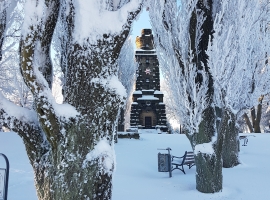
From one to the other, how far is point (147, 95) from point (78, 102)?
29192 millimetres

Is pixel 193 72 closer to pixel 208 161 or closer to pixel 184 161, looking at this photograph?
pixel 208 161

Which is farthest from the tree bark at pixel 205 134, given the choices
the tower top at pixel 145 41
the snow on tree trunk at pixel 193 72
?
the tower top at pixel 145 41

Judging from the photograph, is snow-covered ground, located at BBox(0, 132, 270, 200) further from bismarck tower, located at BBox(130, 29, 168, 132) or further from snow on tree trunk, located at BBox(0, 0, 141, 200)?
bismarck tower, located at BBox(130, 29, 168, 132)

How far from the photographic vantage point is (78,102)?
103 inches

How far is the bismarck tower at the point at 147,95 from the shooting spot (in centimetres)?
3097

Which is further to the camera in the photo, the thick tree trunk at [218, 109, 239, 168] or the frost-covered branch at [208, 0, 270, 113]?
the thick tree trunk at [218, 109, 239, 168]

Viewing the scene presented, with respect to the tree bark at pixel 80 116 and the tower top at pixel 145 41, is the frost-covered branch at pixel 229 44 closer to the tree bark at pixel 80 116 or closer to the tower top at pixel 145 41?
the tree bark at pixel 80 116

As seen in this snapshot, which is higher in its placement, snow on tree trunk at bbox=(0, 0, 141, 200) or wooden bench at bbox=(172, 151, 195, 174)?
snow on tree trunk at bbox=(0, 0, 141, 200)

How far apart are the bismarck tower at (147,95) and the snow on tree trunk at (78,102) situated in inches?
1096

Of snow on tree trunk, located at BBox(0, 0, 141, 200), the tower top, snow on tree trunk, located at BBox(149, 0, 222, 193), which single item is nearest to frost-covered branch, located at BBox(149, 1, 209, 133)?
snow on tree trunk, located at BBox(149, 0, 222, 193)

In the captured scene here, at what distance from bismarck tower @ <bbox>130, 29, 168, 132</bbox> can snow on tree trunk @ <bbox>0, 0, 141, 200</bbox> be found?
91.3ft

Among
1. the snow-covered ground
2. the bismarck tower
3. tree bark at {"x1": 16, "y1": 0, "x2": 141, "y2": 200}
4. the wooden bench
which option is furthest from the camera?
the bismarck tower

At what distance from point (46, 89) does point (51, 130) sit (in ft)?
1.45

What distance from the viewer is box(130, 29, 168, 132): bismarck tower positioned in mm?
30972
